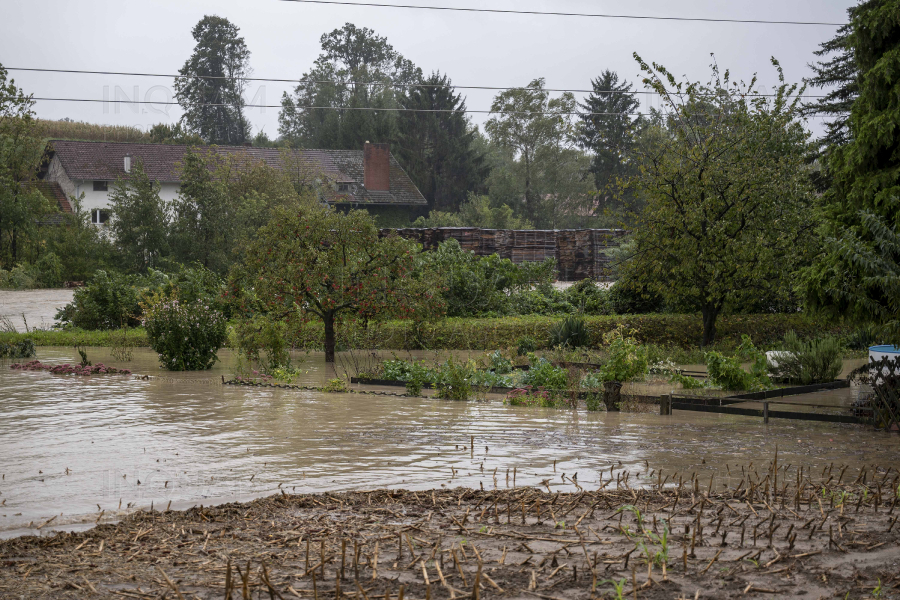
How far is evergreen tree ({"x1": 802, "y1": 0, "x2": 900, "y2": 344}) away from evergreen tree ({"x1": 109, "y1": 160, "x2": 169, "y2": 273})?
1009 inches

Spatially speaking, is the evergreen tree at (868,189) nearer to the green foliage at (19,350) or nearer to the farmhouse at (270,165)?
the green foliage at (19,350)

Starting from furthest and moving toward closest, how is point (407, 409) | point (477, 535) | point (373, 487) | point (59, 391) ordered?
point (59, 391) → point (407, 409) → point (373, 487) → point (477, 535)

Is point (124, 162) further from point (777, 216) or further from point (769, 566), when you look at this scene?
point (769, 566)

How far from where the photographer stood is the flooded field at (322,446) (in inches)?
260

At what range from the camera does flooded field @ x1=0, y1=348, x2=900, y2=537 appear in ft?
21.7

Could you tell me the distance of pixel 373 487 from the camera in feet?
21.5

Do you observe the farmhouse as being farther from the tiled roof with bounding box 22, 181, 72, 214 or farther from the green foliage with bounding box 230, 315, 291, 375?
the green foliage with bounding box 230, 315, 291, 375

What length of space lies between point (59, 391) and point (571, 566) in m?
11.0

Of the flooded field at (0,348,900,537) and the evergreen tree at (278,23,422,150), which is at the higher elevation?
the evergreen tree at (278,23,422,150)

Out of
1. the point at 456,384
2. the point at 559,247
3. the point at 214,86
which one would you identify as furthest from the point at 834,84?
the point at 214,86

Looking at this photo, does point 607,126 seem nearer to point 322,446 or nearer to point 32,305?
point 32,305

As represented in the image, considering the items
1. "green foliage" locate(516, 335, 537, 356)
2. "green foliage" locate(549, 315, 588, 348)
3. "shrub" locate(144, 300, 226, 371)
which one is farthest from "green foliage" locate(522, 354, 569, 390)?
"shrub" locate(144, 300, 226, 371)

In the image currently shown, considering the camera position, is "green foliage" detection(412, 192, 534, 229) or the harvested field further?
"green foliage" detection(412, 192, 534, 229)

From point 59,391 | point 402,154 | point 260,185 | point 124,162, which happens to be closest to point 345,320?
point 59,391
